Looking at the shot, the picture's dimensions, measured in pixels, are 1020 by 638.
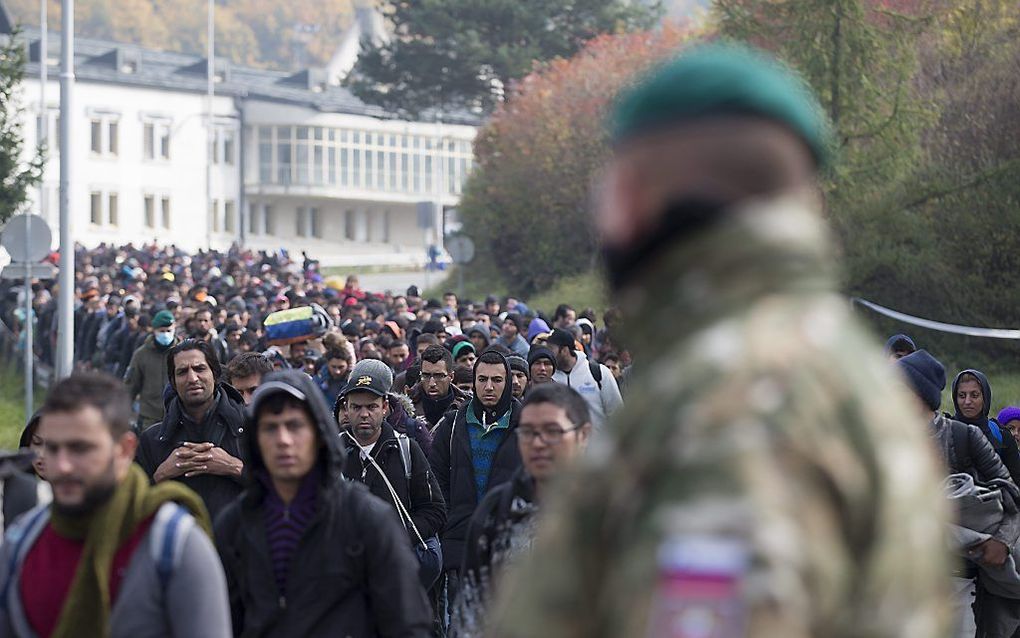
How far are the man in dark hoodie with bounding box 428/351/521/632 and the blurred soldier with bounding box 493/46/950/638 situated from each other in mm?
6382

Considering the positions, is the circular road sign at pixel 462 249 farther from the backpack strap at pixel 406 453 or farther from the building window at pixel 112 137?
the building window at pixel 112 137

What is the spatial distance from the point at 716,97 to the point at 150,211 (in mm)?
89649

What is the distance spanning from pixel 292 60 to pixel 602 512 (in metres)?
143

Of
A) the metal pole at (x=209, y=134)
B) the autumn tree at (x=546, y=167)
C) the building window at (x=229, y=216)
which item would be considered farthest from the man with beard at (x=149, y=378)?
the building window at (x=229, y=216)

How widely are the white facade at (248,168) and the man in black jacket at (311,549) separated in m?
73.7

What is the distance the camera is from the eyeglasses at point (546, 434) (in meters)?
6.09

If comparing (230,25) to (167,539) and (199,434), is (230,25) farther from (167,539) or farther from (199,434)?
(167,539)

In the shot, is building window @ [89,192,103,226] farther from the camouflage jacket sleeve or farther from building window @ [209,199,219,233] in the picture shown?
the camouflage jacket sleeve

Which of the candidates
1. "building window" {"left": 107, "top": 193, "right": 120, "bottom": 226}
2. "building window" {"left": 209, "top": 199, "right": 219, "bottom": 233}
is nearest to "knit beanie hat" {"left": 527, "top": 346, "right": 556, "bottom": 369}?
"building window" {"left": 107, "top": 193, "right": 120, "bottom": 226}

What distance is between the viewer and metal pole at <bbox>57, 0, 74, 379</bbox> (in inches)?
962

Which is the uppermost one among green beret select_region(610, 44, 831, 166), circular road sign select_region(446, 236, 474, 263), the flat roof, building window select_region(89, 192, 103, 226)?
the flat roof

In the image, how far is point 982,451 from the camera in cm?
904

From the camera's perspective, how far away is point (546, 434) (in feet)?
20.0

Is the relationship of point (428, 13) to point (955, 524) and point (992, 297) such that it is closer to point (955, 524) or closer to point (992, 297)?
point (992, 297)
